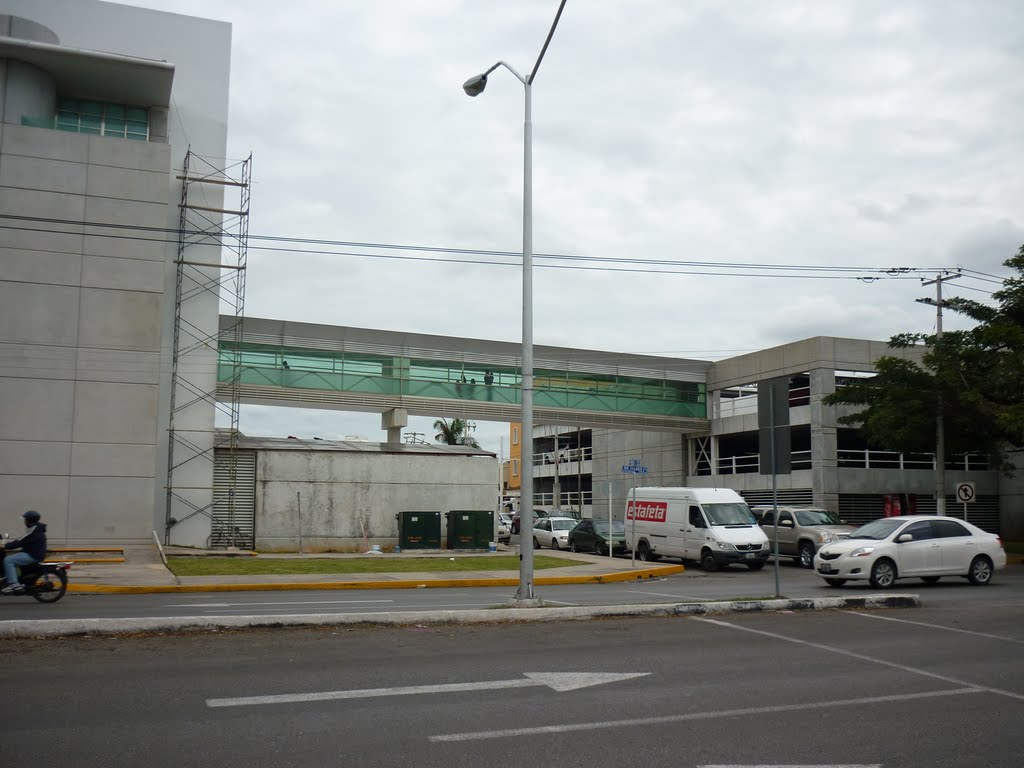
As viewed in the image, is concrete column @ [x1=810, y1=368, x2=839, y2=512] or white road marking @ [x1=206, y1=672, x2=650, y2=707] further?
concrete column @ [x1=810, y1=368, x2=839, y2=512]

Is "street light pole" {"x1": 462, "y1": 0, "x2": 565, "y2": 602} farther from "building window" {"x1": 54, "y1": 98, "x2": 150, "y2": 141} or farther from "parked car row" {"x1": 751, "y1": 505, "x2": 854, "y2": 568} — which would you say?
"building window" {"x1": 54, "y1": 98, "x2": 150, "y2": 141}

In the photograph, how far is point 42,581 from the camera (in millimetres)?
15070

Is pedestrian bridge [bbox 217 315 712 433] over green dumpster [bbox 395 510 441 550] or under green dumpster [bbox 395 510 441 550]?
over

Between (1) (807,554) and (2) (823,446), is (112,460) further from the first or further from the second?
(2) (823,446)

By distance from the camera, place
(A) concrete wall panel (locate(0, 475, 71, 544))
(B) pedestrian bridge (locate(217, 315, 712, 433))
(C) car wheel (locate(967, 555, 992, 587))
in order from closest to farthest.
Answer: (C) car wheel (locate(967, 555, 992, 587)) < (A) concrete wall panel (locate(0, 475, 71, 544)) < (B) pedestrian bridge (locate(217, 315, 712, 433))

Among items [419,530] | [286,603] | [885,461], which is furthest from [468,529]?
[885,461]

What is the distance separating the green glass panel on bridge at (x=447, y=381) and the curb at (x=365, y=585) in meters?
16.7

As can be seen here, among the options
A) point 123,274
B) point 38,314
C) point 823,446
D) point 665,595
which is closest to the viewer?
point 665,595

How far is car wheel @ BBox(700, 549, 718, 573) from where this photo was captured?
24702 mm

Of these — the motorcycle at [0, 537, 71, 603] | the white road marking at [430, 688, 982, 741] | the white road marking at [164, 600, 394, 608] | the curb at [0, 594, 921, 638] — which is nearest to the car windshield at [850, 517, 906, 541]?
the curb at [0, 594, 921, 638]

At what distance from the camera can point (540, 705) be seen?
723cm

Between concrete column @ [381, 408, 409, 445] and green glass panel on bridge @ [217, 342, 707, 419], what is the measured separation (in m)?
0.91

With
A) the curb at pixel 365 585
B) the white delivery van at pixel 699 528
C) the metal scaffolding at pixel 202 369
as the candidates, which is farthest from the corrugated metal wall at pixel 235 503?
the white delivery van at pixel 699 528

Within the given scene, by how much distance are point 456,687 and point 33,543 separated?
1004cm
